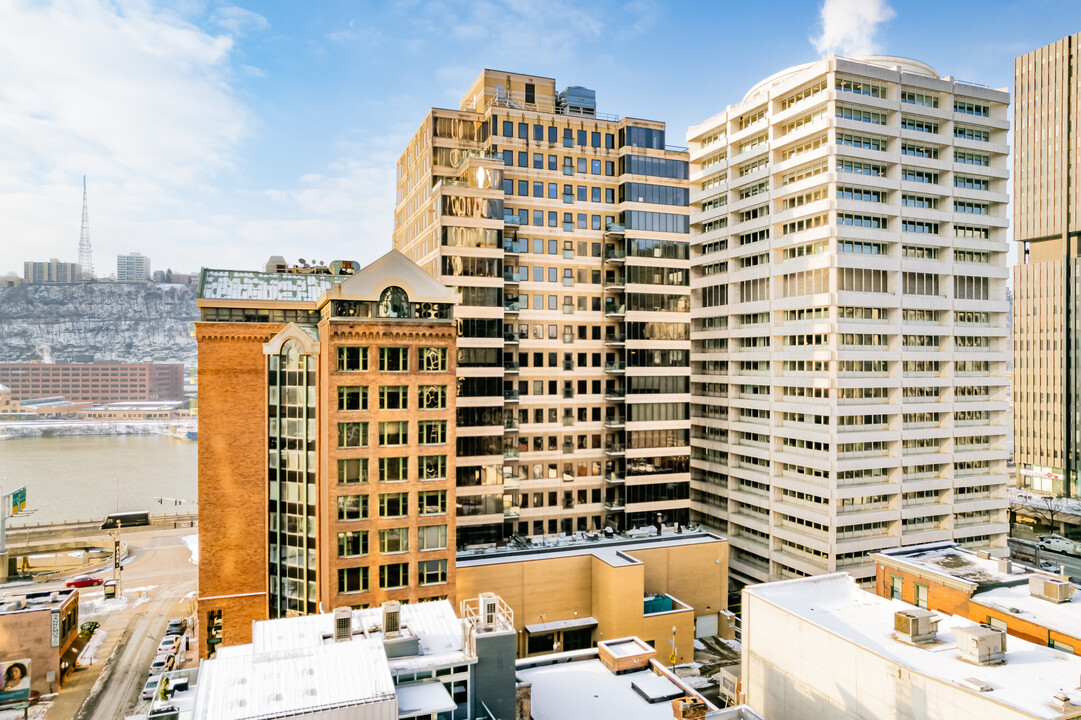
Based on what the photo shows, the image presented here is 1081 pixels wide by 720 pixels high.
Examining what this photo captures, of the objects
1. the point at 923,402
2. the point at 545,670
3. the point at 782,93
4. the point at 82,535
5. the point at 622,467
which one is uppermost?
the point at 782,93

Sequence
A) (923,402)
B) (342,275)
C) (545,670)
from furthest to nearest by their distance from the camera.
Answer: (923,402), (342,275), (545,670)

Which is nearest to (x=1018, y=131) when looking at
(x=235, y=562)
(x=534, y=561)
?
(x=534, y=561)

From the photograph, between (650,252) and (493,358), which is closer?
(493,358)

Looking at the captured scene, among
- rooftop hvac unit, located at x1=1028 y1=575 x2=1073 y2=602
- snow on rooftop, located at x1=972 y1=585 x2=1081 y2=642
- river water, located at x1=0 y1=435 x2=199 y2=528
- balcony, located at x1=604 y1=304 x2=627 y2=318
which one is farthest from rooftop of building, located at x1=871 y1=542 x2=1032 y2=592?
river water, located at x1=0 y1=435 x2=199 y2=528

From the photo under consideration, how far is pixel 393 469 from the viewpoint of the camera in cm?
4719

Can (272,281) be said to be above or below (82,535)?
above

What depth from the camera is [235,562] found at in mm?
54875

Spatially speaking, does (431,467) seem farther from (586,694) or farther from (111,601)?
(111,601)

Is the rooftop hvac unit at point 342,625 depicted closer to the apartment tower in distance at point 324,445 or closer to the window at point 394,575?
the apartment tower in distance at point 324,445

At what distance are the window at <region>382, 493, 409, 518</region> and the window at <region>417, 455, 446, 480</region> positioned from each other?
1877mm

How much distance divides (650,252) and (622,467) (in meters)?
24.5

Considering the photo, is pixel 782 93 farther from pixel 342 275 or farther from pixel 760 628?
pixel 760 628

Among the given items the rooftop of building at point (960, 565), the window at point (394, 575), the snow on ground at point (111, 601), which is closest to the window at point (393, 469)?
the window at point (394, 575)

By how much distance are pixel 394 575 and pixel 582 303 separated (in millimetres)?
38506
